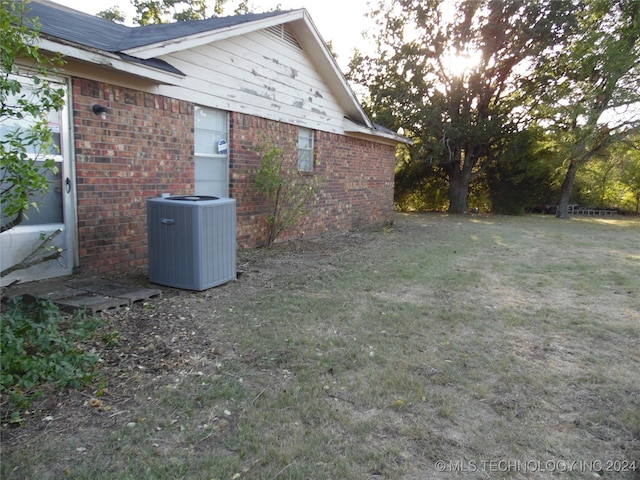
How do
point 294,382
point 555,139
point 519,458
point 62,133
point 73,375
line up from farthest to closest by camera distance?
point 555,139, point 62,133, point 294,382, point 73,375, point 519,458

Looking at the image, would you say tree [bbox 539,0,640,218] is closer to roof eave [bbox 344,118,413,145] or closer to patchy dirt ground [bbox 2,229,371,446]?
roof eave [bbox 344,118,413,145]

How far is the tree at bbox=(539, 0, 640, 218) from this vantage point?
625 inches

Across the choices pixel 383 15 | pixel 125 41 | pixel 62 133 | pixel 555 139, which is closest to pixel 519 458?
pixel 62 133

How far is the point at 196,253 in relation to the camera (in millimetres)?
4840

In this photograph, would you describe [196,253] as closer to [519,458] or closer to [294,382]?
[294,382]

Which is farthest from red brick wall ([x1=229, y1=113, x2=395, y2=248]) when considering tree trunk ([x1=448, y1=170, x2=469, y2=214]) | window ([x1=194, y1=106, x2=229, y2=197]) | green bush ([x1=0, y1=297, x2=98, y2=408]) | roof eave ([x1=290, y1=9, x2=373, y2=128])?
tree trunk ([x1=448, y1=170, x2=469, y2=214])

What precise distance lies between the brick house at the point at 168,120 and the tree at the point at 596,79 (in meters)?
11.5

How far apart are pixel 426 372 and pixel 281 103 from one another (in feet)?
22.0

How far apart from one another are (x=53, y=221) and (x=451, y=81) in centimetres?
1814

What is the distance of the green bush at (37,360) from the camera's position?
251 cm

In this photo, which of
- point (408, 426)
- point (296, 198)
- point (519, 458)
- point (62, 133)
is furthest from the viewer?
point (296, 198)

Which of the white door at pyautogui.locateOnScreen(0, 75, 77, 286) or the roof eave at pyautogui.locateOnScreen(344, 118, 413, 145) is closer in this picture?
the white door at pyautogui.locateOnScreen(0, 75, 77, 286)

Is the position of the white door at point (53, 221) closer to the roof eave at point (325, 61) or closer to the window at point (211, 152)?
the window at point (211, 152)

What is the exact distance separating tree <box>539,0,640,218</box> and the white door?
694 inches
